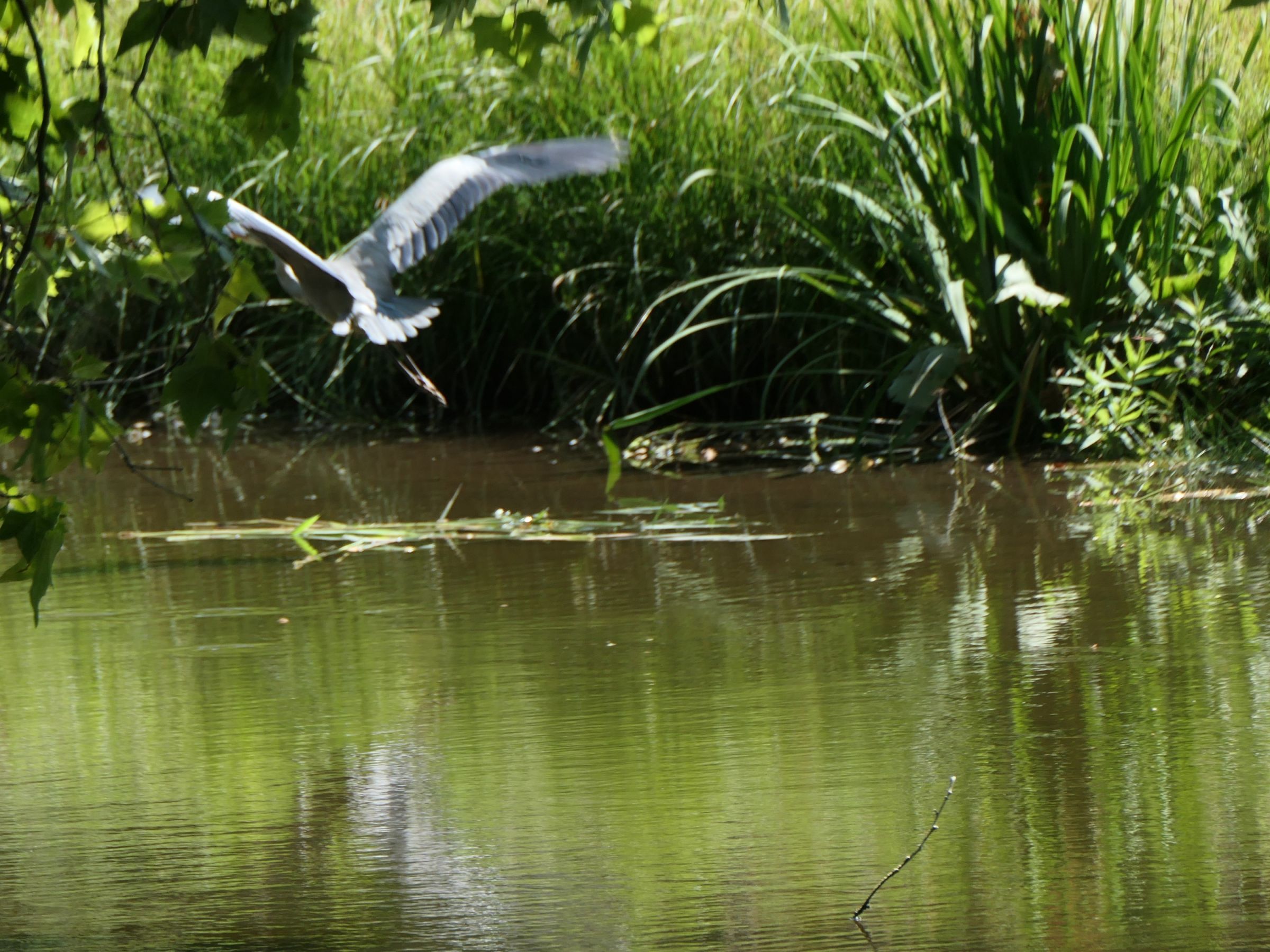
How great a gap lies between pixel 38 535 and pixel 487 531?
7.71ft

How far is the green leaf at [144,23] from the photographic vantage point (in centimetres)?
184

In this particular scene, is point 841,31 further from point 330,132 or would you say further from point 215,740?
point 215,740

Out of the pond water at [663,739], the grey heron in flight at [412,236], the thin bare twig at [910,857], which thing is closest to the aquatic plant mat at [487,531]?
the pond water at [663,739]

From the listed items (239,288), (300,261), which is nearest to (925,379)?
(300,261)

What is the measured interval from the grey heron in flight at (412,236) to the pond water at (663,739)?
0.72 meters

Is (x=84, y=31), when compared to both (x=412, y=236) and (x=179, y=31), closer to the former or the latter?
(x=179, y=31)

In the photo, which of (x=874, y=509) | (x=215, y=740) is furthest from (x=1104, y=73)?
(x=215, y=740)

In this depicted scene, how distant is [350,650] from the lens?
10.2 ft

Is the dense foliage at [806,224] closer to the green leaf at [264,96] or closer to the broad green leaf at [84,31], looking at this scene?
the broad green leaf at [84,31]

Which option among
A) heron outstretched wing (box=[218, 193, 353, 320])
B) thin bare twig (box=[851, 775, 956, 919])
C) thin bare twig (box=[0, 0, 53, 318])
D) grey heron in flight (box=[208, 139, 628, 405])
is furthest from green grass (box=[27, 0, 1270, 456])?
thin bare twig (box=[851, 775, 956, 919])

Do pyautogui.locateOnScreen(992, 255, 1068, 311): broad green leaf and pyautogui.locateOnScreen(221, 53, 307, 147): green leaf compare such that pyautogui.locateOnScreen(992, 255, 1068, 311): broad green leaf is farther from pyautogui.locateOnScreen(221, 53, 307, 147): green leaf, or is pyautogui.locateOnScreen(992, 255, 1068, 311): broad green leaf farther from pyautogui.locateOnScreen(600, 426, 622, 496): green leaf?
pyautogui.locateOnScreen(221, 53, 307, 147): green leaf

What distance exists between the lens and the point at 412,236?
15.2 ft

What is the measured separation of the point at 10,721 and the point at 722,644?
1.19 m

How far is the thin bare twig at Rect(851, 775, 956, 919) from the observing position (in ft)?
6.12
